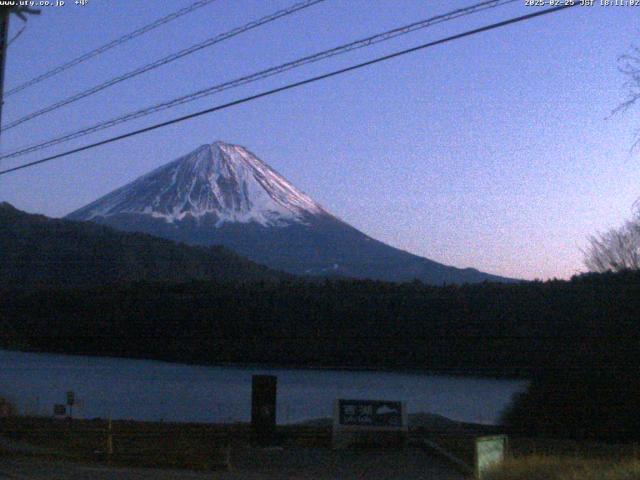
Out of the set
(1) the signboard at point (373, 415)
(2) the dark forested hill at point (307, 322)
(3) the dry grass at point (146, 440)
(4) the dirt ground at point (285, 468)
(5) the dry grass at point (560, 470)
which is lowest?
(4) the dirt ground at point (285, 468)

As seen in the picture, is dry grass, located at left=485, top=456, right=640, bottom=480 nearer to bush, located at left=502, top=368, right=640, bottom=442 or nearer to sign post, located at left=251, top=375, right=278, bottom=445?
sign post, located at left=251, top=375, right=278, bottom=445

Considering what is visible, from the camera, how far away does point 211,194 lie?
121312mm

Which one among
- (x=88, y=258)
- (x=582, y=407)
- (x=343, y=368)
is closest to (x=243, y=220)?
(x=88, y=258)

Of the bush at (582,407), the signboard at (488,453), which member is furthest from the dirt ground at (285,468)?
the bush at (582,407)

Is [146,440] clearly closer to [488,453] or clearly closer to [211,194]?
[488,453]

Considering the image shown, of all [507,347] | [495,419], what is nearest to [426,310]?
[507,347]

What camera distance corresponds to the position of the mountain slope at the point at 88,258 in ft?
209

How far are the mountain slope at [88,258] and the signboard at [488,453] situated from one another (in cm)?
4865

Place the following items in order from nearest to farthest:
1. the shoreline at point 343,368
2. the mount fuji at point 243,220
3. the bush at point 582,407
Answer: the bush at point 582,407 → the shoreline at point 343,368 → the mount fuji at point 243,220

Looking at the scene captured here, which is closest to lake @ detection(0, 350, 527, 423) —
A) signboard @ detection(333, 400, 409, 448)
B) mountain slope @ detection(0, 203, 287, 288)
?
signboard @ detection(333, 400, 409, 448)

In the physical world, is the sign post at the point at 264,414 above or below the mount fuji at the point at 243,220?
below

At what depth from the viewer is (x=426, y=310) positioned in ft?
167

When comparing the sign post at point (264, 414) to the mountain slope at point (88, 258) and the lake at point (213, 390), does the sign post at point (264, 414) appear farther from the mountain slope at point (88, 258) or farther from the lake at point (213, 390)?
the mountain slope at point (88, 258)

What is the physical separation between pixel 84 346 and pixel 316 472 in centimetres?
3957
